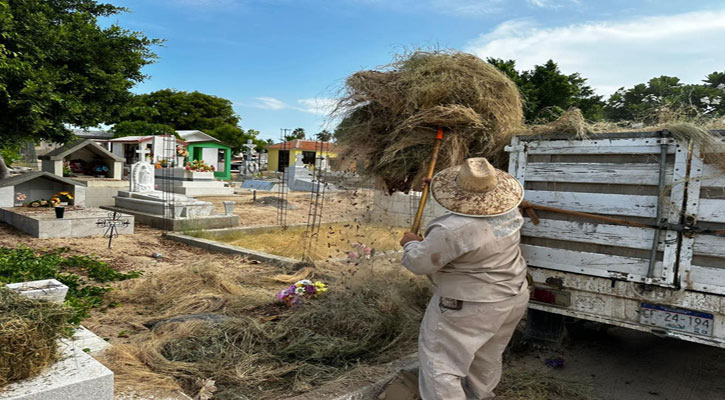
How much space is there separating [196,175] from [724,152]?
889 inches

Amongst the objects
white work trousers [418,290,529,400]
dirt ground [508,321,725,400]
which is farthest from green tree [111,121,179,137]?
white work trousers [418,290,529,400]

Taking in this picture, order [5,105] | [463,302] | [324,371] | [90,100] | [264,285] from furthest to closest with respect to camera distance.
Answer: [90,100] < [5,105] < [264,285] < [324,371] < [463,302]

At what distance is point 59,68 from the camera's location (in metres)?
10.4

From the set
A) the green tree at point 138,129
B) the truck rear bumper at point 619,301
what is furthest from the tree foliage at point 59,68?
the green tree at point 138,129

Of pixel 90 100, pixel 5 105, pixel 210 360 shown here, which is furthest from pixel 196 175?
pixel 210 360

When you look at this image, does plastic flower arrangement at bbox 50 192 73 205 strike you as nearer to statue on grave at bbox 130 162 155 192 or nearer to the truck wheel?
statue on grave at bbox 130 162 155 192

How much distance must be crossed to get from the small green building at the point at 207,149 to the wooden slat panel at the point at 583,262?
34693 millimetres

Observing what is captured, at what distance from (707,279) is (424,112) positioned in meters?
2.29

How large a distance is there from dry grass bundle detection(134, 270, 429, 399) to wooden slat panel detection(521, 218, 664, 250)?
1.47m

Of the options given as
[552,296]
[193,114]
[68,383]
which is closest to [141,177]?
[68,383]

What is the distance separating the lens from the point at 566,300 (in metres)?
3.72

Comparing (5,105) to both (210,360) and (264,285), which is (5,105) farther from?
(210,360)

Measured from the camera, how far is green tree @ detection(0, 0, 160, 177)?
932 centimetres

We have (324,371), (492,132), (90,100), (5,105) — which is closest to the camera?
(324,371)
